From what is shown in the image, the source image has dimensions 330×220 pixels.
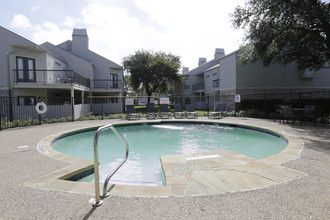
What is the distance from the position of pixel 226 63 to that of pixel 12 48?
18231mm

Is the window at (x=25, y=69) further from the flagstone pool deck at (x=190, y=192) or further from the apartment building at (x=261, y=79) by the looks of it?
the apartment building at (x=261, y=79)

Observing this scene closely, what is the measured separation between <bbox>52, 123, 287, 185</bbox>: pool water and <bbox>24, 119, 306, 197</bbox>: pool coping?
57 cm

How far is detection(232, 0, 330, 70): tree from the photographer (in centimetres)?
1061

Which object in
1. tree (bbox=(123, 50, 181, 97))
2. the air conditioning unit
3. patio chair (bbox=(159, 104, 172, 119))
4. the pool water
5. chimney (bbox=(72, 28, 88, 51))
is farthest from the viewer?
tree (bbox=(123, 50, 181, 97))

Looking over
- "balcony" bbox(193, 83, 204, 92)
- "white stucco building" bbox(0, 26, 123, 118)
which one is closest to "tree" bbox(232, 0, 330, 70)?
"white stucco building" bbox(0, 26, 123, 118)

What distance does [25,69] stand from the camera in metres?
13.5

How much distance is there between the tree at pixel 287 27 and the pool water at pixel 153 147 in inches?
293

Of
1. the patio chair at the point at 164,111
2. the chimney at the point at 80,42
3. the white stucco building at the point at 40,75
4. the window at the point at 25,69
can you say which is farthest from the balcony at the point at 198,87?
the window at the point at 25,69

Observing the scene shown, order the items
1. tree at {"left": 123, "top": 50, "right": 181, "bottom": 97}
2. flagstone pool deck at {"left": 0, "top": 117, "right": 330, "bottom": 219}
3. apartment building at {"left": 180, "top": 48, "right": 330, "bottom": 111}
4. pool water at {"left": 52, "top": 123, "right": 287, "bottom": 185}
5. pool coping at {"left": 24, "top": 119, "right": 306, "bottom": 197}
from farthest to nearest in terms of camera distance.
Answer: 1. tree at {"left": 123, "top": 50, "right": 181, "bottom": 97}
2. apartment building at {"left": 180, "top": 48, "right": 330, "bottom": 111}
3. pool water at {"left": 52, "top": 123, "right": 287, "bottom": 185}
4. pool coping at {"left": 24, "top": 119, "right": 306, "bottom": 197}
5. flagstone pool deck at {"left": 0, "top": 117, "right": 330, "bottom": 219}

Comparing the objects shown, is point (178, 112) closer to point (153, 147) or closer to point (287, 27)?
point (153, 147)

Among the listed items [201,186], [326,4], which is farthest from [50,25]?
[326,4]

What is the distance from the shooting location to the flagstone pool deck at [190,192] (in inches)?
Result: 79.0

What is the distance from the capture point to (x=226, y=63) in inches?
748

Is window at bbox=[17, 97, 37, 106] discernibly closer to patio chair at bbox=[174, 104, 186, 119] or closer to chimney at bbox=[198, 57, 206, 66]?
patio chair at bbox=[174, 104, 186, 119]
